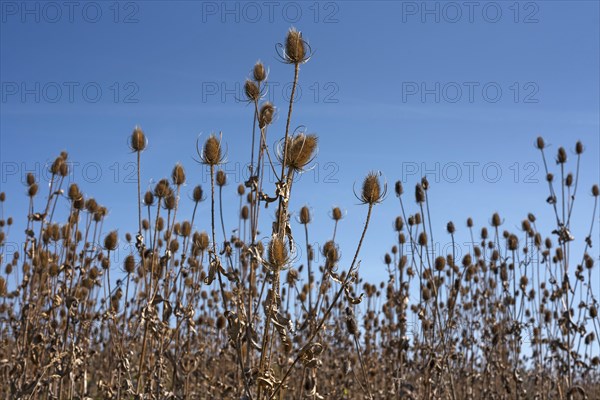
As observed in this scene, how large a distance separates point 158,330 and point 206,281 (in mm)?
1764

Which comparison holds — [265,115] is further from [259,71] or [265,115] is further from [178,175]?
[178,175]

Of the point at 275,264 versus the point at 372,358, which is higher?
the point at 275,264

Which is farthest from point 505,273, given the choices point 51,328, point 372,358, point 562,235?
point 51,328

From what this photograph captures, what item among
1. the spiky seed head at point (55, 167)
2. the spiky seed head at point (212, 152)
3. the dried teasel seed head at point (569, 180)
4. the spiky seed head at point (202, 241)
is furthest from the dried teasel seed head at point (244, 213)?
the dried teasel seed head at point (569, 180)

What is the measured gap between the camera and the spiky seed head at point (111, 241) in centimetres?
550

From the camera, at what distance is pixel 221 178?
15.5 ft

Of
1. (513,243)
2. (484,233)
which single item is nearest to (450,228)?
(513,243)

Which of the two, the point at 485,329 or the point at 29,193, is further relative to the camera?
the point at 485,329

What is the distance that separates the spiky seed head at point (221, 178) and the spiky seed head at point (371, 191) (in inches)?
66.7

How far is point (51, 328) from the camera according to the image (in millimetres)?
5234

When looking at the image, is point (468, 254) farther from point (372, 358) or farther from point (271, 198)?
point (271, 198)

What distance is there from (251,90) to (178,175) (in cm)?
141

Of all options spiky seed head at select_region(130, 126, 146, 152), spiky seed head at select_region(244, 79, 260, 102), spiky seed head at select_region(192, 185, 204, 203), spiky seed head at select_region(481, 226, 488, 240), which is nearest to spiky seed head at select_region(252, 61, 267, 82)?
spiky seed head at select_region(244, 79, 260, 102)

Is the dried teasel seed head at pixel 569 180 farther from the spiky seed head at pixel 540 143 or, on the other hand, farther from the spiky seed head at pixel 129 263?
the spiky seed head at pixel 129 263
